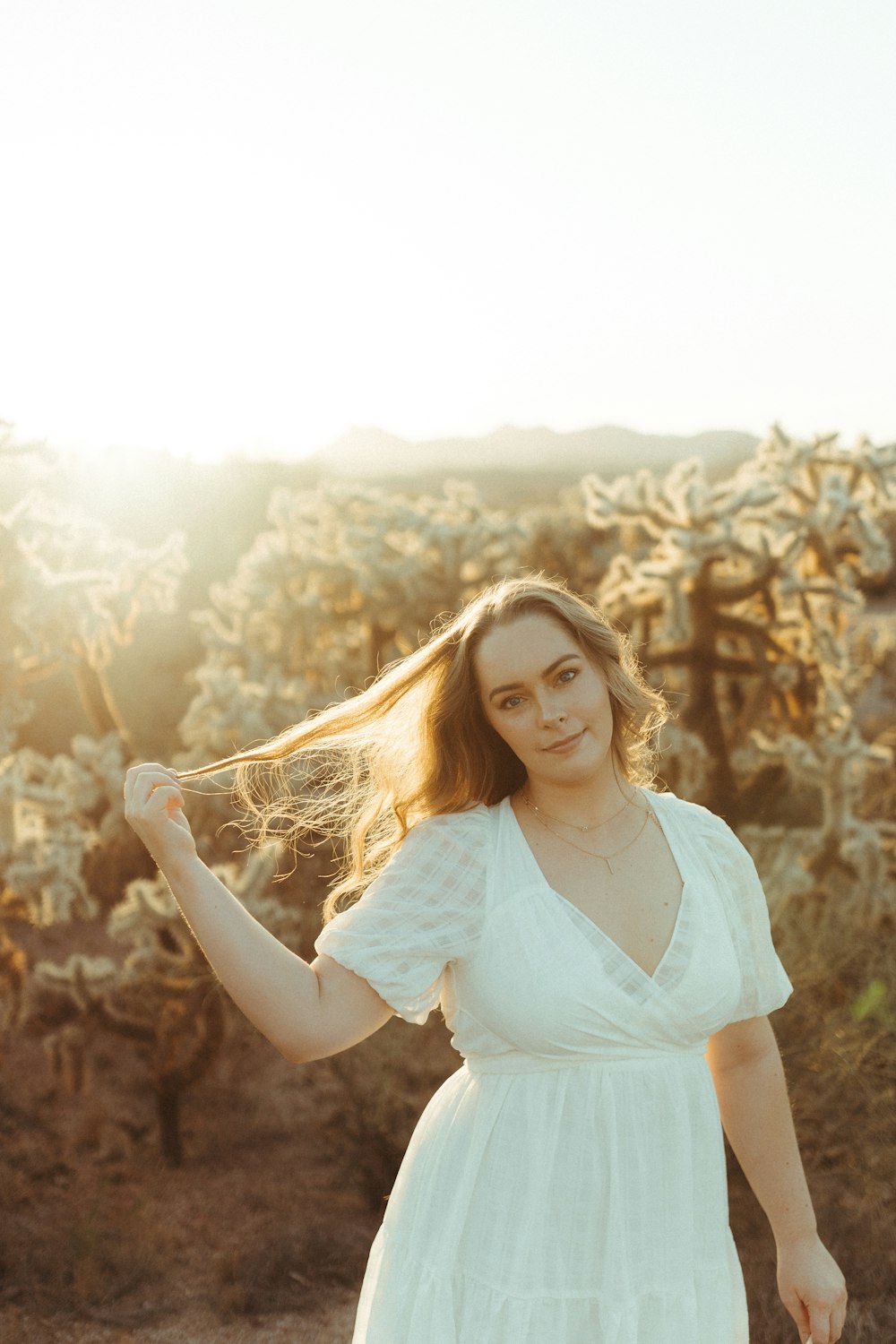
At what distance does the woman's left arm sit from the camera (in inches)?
84.8

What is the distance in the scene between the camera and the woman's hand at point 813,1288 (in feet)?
7.03

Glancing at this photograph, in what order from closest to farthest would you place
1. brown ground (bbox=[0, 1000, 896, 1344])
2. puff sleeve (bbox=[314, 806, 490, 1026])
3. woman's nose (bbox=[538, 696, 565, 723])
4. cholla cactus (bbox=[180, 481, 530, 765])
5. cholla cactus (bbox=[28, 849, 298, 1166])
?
puff sleeve (bbox=[314, 806, 490, 1026]), woman's nose (bbox=[538, 696, 565, 723]), brown ground (bbox=[0, 1000, 896, 1344]), cholla cactus (bbox=[28, 849, 298, 1166]), cholla cactus (bbox=[180, 481, 530, 765])

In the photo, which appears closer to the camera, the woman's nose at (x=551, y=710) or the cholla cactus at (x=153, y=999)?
the woman's nose at (x=551, y=710)

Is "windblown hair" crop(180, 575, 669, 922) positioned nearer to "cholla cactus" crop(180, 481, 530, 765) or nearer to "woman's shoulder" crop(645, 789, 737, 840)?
"woman's shoulder" crop(645, 789, 737, 840)

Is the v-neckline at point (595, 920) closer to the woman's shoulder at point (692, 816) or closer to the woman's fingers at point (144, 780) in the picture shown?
the woman's shoulder at point (692, 816)

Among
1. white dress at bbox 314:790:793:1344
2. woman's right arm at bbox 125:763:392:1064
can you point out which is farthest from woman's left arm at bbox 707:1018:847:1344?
woman's right arm at bbox 125:763:392:1064

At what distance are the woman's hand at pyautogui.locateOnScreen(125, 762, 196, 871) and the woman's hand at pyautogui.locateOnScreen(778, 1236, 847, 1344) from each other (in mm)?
1194

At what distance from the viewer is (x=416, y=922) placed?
2.00m

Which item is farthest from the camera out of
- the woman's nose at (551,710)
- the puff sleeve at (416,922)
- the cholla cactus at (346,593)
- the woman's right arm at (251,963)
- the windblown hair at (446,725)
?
the cholla cactus at (346,593)

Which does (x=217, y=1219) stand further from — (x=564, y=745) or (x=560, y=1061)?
(x=564, y=745)

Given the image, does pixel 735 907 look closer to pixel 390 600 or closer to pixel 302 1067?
pixel 302 1067

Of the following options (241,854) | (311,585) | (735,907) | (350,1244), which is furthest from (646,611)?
(735,907)

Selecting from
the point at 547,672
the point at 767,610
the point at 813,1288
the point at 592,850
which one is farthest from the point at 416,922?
the point at 767,610

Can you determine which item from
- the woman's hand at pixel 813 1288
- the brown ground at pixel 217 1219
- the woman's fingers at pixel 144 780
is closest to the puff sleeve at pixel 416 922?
the woman's fingers at pixel 144 780
